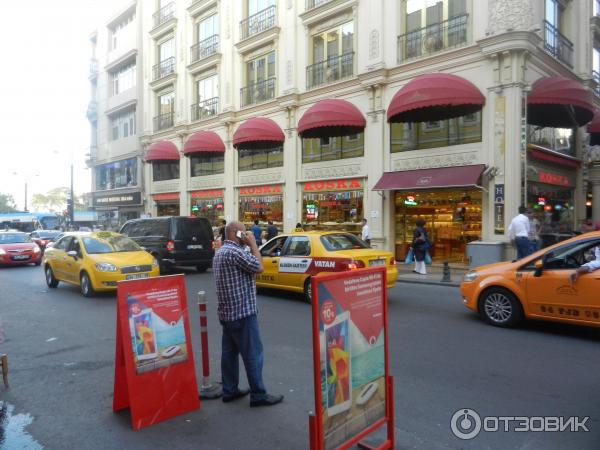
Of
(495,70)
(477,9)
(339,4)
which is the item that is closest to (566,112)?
(495,70)

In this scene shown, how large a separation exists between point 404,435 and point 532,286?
420 cm

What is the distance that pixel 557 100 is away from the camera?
45.6 feet

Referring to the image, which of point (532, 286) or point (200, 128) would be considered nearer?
point (532, 286)

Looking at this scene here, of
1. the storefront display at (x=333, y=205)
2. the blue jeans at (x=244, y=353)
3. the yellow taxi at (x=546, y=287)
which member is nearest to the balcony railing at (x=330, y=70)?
the storefront display at (x=333, y=205)

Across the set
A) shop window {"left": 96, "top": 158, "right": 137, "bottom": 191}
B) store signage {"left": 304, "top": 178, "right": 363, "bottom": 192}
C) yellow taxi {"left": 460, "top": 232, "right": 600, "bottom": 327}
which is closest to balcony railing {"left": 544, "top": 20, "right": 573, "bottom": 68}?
store signage {"left": 304, "top": 178, "right": 363, "bottom": 192}

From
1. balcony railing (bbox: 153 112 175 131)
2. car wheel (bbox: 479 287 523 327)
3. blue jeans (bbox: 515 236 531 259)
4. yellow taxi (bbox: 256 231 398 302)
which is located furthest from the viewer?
balcony railing (bbox: 153 112 175 131)

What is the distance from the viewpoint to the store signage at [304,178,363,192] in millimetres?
18094

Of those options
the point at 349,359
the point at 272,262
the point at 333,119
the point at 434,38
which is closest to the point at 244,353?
the point at 349,359

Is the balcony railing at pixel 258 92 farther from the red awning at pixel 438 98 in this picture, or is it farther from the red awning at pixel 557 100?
the red awning at pixel 557 100

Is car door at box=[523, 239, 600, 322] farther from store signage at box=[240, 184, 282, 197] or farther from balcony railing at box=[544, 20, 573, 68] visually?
store signage at box=[240, 184, 282, 197]

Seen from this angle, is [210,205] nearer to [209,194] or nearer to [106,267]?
[209,194]

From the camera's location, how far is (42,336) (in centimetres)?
712

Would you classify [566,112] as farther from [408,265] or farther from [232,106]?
[232,106]

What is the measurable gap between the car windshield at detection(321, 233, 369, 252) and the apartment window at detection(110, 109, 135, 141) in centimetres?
2684
